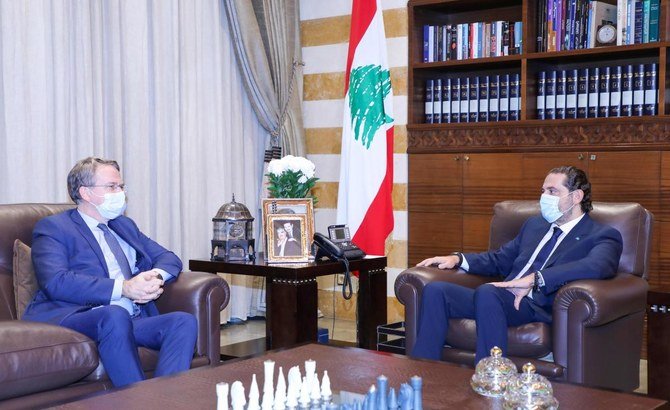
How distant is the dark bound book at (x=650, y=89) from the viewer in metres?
4.72

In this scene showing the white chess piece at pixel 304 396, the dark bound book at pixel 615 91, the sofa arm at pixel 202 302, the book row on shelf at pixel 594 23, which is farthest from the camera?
the dark bound book at pixel 615 91

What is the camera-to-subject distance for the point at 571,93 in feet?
16.5

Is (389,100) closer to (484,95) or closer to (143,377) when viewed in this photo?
(484,95)

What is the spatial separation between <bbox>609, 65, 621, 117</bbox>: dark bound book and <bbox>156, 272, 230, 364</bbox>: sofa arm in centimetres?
250

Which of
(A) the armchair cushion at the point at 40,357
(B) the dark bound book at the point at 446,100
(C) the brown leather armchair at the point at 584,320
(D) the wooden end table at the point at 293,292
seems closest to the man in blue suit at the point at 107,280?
(A) the armchair cushion at the point at 40,357

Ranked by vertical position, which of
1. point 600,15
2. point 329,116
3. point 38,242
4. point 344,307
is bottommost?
point 344,307

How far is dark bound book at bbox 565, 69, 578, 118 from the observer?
197 inches

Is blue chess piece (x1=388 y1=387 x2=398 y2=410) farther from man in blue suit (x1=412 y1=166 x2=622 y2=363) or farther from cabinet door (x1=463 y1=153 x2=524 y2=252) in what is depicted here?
cabinet door (x1=463 y1=153 x2=524 y2=252)

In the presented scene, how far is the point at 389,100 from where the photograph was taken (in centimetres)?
546

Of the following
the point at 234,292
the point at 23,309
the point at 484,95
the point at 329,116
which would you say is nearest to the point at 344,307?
the point at 234,292

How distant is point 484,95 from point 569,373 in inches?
93.5

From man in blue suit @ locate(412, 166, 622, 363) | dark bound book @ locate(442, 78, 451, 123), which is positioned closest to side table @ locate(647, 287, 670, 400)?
man in blue suit @ locate(412, 166, 622, 363)

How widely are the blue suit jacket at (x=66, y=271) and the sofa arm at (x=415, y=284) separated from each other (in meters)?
1.09

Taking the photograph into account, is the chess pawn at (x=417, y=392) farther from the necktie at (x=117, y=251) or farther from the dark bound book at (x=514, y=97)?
the dark bound book at (x=514, y=97)
